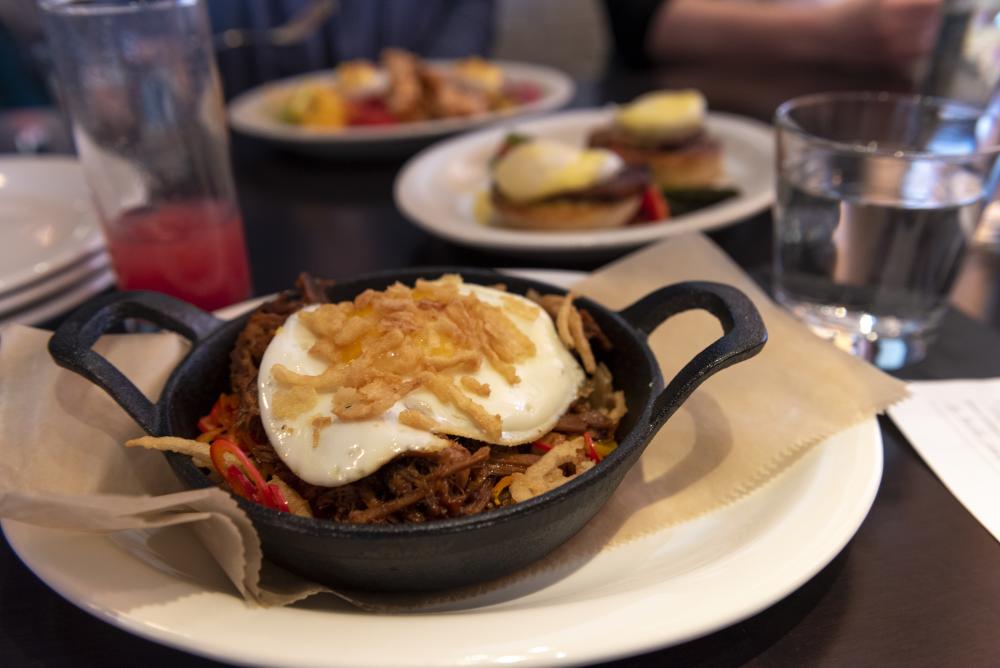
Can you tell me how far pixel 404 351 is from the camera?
1059 mm

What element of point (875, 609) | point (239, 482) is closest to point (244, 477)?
point (239, 482)

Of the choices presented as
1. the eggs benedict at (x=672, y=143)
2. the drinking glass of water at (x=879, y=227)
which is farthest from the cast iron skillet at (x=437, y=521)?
the eggs benedict at (x=672, y=143)

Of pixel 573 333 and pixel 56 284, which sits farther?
pixel 56 284

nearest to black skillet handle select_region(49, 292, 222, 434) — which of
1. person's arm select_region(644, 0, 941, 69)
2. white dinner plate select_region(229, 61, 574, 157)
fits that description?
white dinner plate select_region(229, 61, 574, 157)

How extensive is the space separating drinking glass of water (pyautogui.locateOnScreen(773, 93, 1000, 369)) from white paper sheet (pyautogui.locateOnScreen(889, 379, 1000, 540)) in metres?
0.16

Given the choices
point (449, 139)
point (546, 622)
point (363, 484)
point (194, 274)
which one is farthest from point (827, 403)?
point (449, 139)

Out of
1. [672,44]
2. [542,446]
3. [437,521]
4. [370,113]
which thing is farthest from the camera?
[672,44]

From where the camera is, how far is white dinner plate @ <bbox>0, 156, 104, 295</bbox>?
1775 millimetres

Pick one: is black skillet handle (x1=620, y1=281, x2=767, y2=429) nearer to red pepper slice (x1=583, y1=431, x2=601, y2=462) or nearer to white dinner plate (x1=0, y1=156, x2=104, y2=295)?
red pepper slice (x1=583, y1=431, x2=601, y2=462)

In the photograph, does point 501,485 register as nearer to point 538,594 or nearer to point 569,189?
point 538,594

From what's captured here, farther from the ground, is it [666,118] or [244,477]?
[244,477]

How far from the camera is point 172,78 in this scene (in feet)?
5.64

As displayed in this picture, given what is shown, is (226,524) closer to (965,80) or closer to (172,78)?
(172,78)

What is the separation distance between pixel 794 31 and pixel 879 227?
9.26 feet
